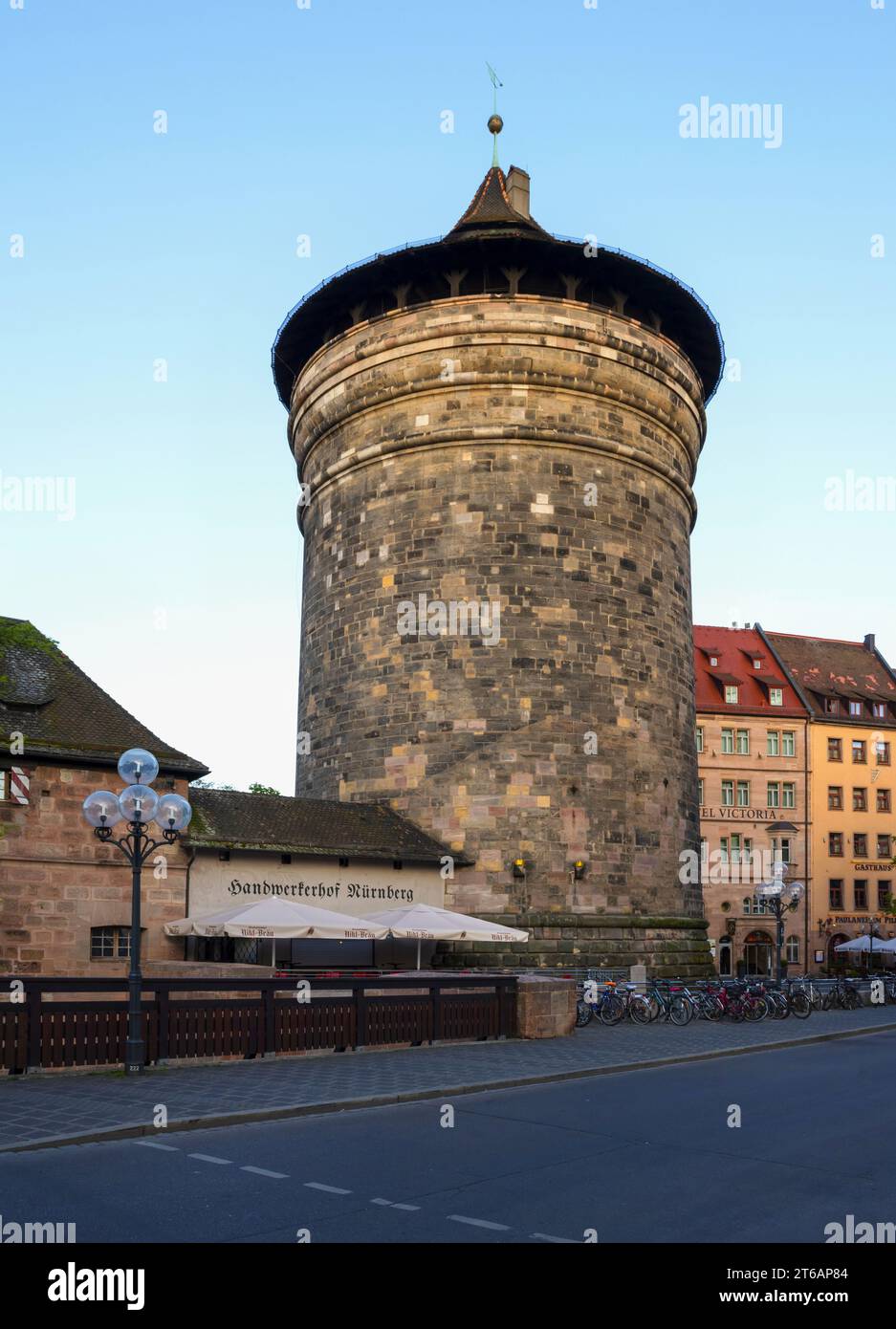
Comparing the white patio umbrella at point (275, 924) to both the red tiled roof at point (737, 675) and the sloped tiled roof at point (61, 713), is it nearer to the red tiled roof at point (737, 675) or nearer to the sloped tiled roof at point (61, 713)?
the sloped tiled roof at point (61, 713)

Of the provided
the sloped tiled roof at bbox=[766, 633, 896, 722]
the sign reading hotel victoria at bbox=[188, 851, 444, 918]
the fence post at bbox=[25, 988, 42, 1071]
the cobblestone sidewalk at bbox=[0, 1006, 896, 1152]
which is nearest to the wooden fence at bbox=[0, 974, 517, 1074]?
the fence post at bbox=[25, 988, 42, 1071]

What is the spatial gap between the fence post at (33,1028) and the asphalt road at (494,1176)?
13.6 ft

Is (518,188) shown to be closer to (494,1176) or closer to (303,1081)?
(303,1081)

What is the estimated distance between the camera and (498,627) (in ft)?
95.7

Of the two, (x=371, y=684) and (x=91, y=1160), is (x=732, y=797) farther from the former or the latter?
(x=91, y=1160)

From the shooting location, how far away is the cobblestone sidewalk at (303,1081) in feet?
36.4

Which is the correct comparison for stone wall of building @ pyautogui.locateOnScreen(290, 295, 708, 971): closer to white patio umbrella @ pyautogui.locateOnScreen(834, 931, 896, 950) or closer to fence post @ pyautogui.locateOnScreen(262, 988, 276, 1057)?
white patio umbrella @ pyautogui.locateOnScreen(834, 931, 896, 950)

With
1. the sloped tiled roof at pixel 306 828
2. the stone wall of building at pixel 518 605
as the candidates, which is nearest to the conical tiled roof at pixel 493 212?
the stone wall of building at pixel 518 605

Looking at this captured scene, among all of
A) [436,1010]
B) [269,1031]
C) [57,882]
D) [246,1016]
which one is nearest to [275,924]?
[436,1010]

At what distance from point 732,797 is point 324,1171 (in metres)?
49.3

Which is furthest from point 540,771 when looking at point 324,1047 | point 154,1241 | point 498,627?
point 154,1241

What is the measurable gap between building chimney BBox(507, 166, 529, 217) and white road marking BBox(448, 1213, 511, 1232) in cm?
3349

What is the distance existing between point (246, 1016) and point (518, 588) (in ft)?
50.9

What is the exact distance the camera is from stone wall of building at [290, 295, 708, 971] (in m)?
28.7
